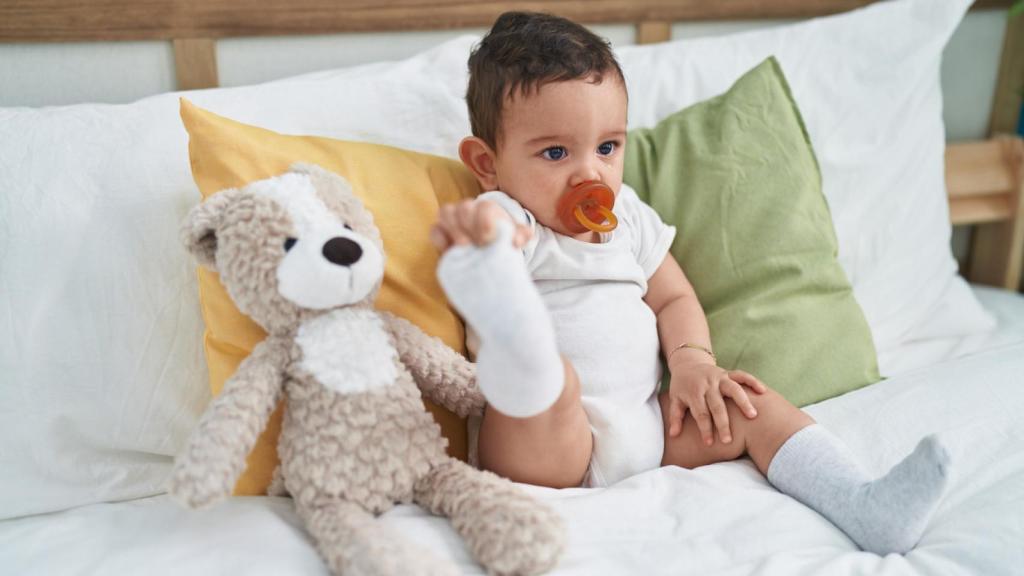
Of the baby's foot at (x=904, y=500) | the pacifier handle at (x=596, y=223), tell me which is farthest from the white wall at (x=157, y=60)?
the baby's foot at (x=904, y=500)

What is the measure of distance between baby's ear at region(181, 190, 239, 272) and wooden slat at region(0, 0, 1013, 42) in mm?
535

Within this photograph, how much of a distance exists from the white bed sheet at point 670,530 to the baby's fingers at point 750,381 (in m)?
0.09

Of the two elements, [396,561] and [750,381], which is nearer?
[396,561]

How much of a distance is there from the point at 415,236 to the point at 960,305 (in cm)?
106

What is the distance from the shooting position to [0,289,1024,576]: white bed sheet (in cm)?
72

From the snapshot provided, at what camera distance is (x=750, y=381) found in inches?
36.7

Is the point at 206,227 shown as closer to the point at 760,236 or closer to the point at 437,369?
the point at 437,369

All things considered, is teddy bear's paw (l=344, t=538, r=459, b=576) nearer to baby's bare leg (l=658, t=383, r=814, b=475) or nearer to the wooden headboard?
baby's bare leg (l=658, t=383, r=814, b=475)

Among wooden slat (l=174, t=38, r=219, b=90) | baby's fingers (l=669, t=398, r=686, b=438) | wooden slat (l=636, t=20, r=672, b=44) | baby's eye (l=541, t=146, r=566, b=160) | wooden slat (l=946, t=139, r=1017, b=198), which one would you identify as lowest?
baby's fingers (l=669, t=398, r=686, b=438)

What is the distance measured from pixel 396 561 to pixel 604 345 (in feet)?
1.30

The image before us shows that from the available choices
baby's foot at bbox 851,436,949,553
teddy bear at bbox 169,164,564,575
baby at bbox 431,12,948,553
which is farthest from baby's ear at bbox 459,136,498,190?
baby's foot at bbox 851,436,949,553

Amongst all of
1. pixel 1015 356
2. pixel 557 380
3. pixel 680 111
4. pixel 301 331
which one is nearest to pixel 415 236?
pixel 301 331

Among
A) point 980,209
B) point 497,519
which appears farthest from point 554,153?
point 980,209

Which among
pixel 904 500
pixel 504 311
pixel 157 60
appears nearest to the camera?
pixel 504 311
